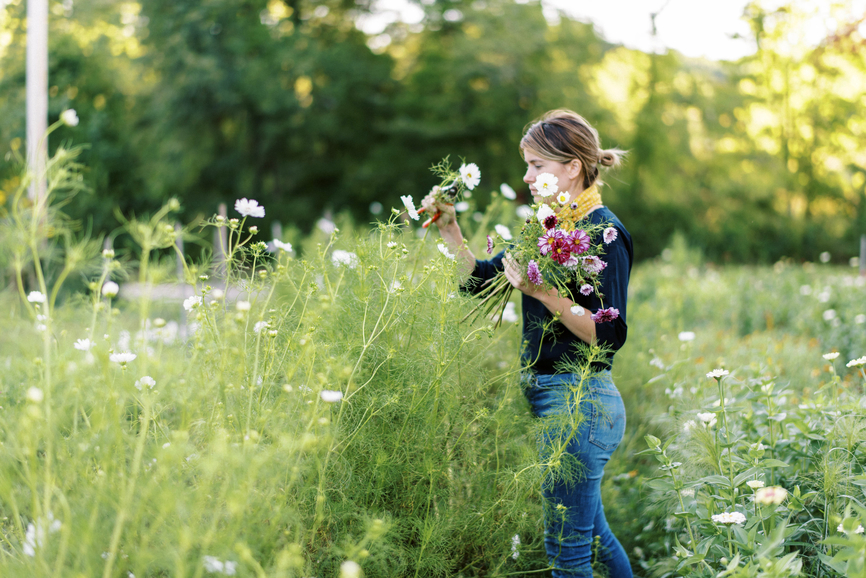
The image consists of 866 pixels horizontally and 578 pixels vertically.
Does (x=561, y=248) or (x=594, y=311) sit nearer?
(x=561, y=248)

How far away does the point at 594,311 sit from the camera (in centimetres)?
210

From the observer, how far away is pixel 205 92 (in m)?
16.3

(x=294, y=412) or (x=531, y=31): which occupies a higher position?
(x=294, y=412)

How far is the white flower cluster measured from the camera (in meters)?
1.19

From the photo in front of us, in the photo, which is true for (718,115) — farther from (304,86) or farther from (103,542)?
(103,542)

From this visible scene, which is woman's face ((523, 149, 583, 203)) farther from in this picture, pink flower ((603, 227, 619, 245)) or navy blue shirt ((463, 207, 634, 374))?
pink flower ((603, 227, 619, 245))

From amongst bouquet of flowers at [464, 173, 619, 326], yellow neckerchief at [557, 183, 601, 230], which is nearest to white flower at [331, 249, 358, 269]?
bouquet of flowers at [464, 173, 619, 326]

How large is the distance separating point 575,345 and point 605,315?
20 cm

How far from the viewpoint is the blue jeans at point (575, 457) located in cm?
210

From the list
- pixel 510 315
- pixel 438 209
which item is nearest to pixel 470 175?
pixel 438 209

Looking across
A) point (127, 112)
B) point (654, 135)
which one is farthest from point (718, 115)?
point (127, 112)

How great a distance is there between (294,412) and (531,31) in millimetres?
16440

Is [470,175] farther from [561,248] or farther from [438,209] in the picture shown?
[561,248]

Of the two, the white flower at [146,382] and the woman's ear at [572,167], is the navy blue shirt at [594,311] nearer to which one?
the woman's ear at [572,167]
